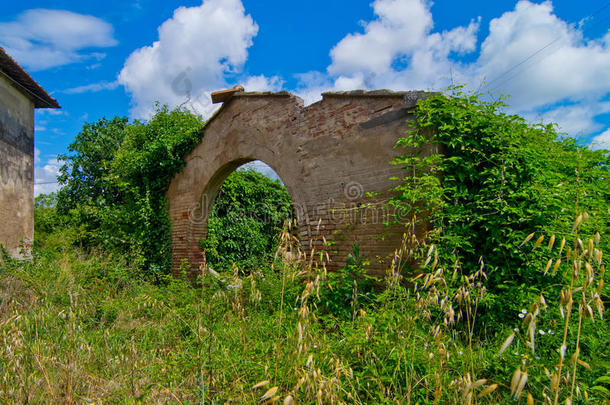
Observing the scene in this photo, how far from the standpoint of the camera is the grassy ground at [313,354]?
6.64 ft

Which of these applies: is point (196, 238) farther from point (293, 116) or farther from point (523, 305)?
point (523, 305)

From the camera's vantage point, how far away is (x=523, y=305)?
3609mm

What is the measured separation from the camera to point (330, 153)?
224 inches

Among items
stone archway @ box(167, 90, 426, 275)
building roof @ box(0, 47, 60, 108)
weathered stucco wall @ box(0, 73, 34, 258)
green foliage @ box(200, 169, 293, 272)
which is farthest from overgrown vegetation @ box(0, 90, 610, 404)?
building roof @ box(0, 47, 60, 108)

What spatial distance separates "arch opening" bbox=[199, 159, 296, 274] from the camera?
8.45 meters

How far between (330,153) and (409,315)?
3727 millimetres

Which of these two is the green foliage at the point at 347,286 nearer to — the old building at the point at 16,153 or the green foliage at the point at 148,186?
the green foliage at the point at 148,186

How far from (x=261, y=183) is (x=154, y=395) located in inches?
316

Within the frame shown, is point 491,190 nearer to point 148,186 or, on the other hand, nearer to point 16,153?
point 148,186

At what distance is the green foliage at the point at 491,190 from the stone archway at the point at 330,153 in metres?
0.45

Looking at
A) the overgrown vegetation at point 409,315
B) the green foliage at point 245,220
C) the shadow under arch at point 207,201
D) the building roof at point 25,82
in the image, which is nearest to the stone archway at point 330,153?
the shadow under arch at point 207,201

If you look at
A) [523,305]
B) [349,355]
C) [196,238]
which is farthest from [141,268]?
[523,305]

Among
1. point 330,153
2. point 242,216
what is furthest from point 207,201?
point 330,153

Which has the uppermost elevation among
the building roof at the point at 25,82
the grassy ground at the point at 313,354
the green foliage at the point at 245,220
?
the building roof at the point at 25,82
